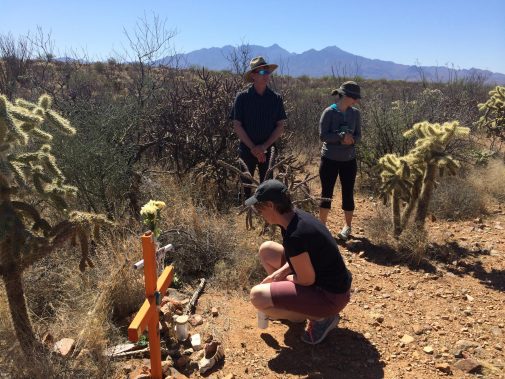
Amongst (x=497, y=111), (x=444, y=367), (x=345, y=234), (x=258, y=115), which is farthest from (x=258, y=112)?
(x=497, y=111)

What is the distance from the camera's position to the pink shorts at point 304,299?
3.02 metres

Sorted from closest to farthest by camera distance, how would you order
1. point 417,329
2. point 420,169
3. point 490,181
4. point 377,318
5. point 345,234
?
point 417,329
point 377,318
point 420,169
point 345,234
point 490,181

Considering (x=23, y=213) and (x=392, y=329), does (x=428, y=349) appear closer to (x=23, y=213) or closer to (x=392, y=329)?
(x=392, y=329)

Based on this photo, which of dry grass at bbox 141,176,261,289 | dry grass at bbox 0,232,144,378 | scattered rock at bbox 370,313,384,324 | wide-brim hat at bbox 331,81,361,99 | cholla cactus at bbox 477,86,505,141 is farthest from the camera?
cholla cactus at bbox 477,86,505,141

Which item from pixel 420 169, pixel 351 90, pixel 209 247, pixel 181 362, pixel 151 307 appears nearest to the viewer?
pixel 151 307

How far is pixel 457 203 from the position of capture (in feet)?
20.3

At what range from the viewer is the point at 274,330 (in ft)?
11.1

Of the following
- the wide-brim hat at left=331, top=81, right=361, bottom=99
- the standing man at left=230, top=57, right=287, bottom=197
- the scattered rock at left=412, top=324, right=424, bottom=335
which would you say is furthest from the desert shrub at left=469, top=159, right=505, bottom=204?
the scattered rock at left=412, top=324, right=424, bottom=335

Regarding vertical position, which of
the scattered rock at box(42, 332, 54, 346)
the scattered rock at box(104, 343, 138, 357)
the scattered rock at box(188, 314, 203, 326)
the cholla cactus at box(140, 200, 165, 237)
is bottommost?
the scattered rock at box(188, 314, 203, 326)

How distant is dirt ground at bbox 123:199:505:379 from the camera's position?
2.98 meters

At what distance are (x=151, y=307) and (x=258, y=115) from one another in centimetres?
278

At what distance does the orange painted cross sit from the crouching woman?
751 millimetres

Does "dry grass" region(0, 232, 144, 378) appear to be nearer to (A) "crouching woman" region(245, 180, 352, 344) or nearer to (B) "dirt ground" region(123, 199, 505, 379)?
(B) "dirt ground" region(123, 199, 505, 379)

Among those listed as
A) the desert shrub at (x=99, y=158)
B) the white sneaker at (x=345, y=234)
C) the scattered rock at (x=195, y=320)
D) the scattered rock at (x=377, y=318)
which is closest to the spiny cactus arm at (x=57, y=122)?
the scattered rock at (x=195, y=320)
